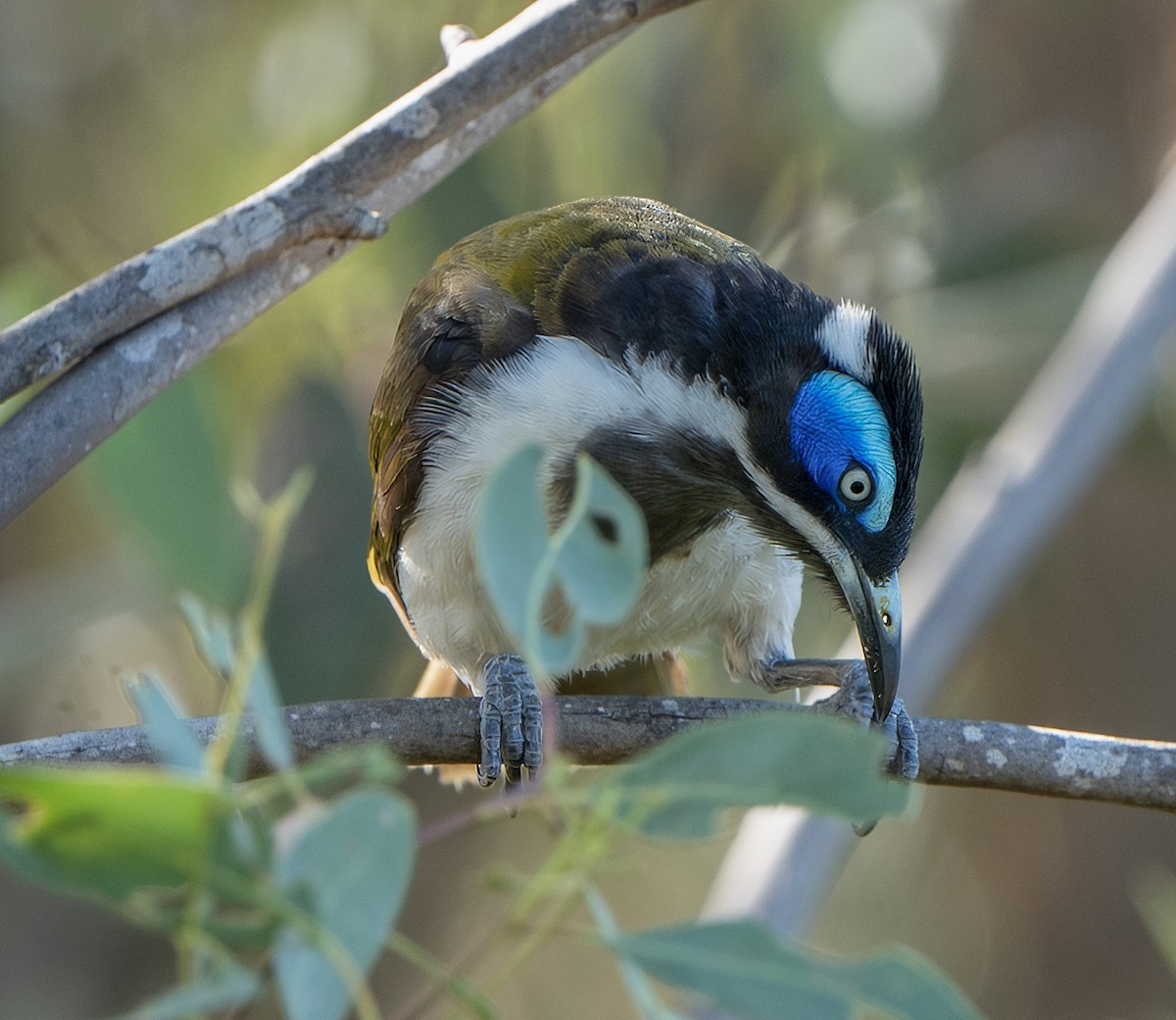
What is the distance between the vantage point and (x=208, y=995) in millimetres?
867

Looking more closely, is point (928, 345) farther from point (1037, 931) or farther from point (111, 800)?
point (111, 800)

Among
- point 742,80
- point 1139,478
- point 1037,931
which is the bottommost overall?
point 1037,931

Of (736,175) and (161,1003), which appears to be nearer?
(161,1003)

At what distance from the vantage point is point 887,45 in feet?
19.2

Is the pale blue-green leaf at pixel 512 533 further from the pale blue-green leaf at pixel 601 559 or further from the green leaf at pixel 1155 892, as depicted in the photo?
the green leaf at pixel 1155 892

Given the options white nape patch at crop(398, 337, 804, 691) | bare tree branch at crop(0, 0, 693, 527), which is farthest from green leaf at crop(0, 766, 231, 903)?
white nape patch at crop(398, 337, 804, 691)

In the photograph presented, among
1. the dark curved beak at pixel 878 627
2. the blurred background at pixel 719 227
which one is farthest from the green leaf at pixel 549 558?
the blurred background at pixel 719 227

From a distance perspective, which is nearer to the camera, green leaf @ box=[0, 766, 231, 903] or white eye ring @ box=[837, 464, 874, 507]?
green leaf @ box=[0, 766, 231, 903]

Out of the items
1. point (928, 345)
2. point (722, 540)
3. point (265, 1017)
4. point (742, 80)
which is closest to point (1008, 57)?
point (742, 80)

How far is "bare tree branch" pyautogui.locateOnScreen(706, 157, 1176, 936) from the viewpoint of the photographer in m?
3.81

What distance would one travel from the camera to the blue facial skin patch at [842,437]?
251 cm

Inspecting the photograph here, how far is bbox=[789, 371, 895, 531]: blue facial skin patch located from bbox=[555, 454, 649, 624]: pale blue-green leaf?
1.49 m

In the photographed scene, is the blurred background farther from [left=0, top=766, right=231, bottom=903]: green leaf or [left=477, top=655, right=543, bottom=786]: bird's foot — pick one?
[left=0, top=766, right=231, bottom=903]: green leaf

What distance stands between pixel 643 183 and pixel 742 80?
3.10 feet
